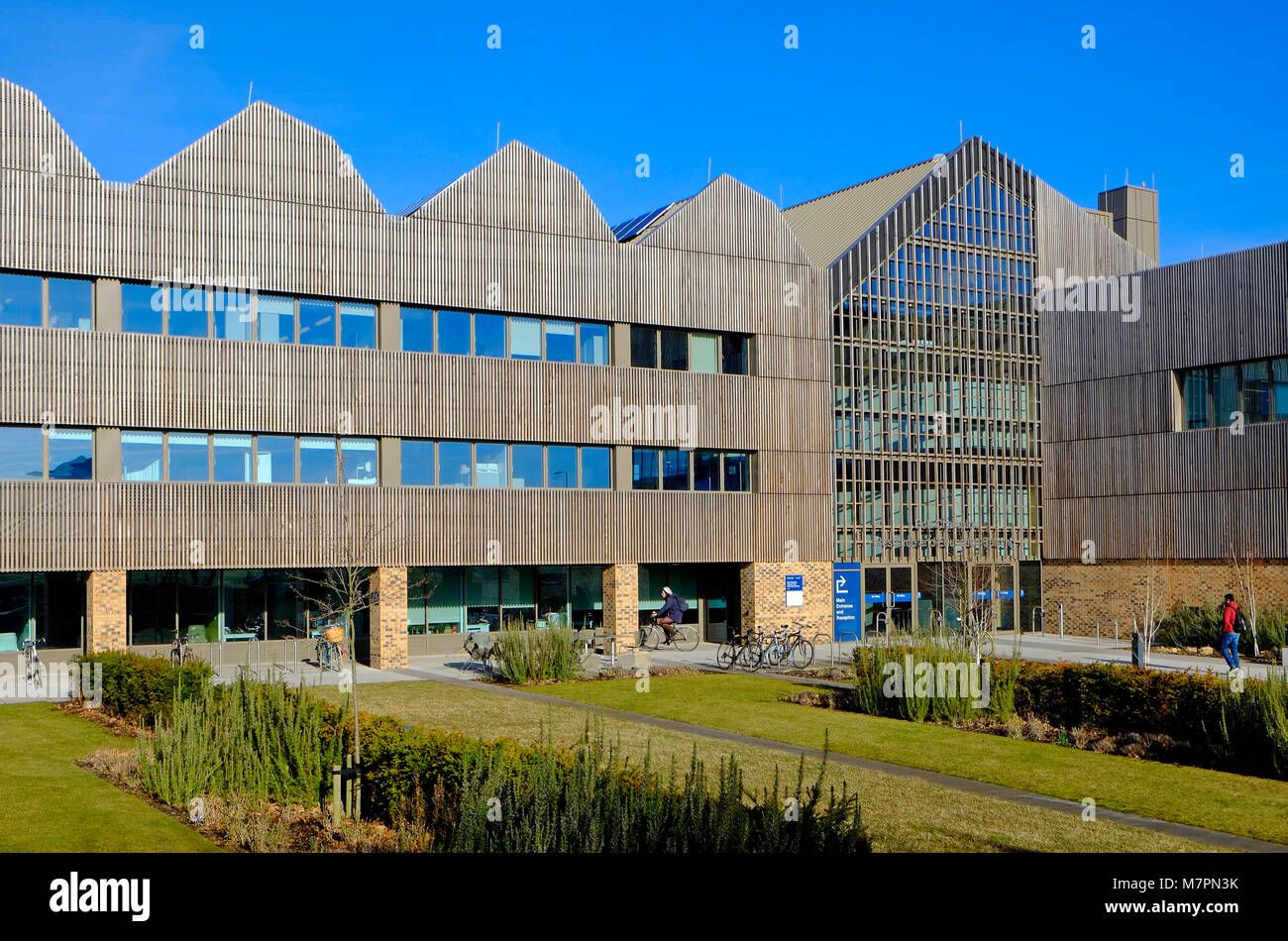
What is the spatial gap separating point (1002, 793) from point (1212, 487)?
24558 millimetres

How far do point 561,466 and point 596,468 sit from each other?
105 centimetres

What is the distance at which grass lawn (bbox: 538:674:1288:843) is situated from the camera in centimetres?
1296

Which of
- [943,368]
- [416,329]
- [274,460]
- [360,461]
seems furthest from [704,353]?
[274,460]

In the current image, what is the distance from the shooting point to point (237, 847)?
1112 centimetres

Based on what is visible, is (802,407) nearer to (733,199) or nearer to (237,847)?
(733,199)

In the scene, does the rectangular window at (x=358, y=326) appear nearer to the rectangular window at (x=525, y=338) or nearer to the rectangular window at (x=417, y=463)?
the rectangular window at (x=417, y=463)

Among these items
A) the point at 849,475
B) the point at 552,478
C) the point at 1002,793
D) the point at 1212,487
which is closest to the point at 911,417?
the point at 849,475

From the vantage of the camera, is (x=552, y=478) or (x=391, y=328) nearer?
(x=391, y=328)

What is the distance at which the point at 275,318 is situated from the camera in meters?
28.9

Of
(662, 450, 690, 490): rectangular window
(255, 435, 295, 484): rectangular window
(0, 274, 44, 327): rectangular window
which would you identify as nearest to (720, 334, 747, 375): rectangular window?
(662, 450, 690, 490): rectangular window

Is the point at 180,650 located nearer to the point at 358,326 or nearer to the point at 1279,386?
the point at 358,326

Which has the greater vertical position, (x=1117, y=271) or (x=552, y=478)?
(x=1117, y=271)

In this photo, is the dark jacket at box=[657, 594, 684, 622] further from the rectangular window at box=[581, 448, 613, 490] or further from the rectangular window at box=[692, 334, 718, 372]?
the rectangular window at box=[692, 334, 718, 372]
